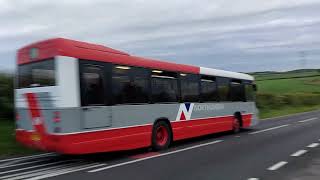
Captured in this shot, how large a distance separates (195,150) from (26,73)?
5.45 metres

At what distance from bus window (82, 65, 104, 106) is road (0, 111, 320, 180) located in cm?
159

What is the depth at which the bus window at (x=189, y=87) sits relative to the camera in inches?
682

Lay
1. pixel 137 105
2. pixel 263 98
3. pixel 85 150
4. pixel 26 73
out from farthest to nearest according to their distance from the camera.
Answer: pixel 263 98
pixel 137 105
pixel 26 73
pixel 85 150

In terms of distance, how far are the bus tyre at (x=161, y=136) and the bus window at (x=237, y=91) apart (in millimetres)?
5679

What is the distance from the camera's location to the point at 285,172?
1116cm

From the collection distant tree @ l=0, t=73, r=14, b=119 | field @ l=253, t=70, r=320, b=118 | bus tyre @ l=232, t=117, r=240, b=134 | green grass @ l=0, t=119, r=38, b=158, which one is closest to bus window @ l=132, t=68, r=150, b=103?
green grass @ l=0, t=119, r=38, b=158

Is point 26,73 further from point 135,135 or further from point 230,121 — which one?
point 230,121

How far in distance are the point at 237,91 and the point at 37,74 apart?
1074 cm

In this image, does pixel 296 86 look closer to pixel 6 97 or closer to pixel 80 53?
pixel 6 97

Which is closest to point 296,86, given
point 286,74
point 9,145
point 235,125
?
point 286,74

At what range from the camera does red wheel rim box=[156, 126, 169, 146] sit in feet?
51.7

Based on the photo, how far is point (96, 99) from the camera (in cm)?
1312

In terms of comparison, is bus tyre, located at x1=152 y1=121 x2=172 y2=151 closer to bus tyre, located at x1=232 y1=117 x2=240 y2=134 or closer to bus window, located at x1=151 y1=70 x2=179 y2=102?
bus window, located at x1=151 y1=70 x2=179 y2=102

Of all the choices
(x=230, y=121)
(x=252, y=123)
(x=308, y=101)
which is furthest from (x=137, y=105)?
(x=308, y=101)
